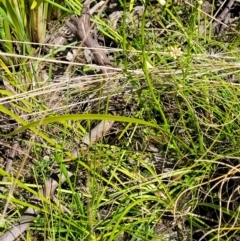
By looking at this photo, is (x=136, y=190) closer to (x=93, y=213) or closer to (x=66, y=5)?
(x=93, y=213)

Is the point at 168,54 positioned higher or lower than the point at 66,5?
lower

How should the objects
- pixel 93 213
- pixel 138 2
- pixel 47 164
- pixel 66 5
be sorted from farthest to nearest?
pixel 138 2 < pixel 66 5 < pixel 47 164 < pixel 93 213

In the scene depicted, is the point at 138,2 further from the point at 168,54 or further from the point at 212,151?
the point at 212,151

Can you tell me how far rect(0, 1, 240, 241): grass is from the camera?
1.27 m

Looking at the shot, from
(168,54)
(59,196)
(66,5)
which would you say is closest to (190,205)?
(59,196)

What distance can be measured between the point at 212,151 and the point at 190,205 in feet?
0.51

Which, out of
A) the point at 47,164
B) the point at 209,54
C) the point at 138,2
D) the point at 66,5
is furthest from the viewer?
the point at 138,2

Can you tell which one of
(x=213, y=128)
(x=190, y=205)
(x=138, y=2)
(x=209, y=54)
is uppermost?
(x=138, y=2)

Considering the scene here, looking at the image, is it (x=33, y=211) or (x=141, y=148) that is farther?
(x=141, y=148)

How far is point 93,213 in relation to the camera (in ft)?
4.18

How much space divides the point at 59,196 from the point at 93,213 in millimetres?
102

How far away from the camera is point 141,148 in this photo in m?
1.42

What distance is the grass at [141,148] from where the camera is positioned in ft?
4.17

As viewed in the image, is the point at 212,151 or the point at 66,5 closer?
the point at 212,151
